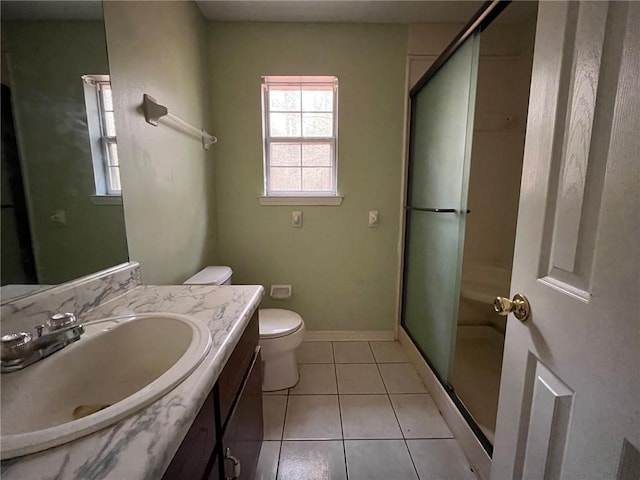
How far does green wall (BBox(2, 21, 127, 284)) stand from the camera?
68 cm

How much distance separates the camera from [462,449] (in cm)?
128

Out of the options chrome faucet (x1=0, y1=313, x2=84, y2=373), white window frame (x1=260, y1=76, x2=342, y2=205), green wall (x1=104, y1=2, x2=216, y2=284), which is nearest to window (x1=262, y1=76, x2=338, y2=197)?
white window frame (x1=260, y1=76, x2=342, y2=205)

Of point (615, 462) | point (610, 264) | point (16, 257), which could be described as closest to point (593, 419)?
point (615, 462)

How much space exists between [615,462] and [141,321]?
1.09m

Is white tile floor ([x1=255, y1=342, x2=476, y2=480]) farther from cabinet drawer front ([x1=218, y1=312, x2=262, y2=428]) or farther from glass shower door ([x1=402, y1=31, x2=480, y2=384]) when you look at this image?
cabinet drawer front ([x1=218, y1=312, x2=262, y2=428])

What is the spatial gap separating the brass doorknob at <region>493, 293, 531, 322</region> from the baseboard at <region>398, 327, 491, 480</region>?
0.81 metres

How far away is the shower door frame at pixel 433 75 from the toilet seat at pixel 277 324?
0.90 m

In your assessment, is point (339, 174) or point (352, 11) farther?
point (339, 174)

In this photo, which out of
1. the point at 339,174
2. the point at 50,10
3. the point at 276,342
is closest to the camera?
the point at 50,10

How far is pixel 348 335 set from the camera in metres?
2.26

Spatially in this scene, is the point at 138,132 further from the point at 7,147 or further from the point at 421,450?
the point at 421,450

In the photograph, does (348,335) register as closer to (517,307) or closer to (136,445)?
(517,307)

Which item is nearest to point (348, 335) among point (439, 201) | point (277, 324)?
point (277, 324)

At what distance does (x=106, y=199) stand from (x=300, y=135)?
4.79ft
